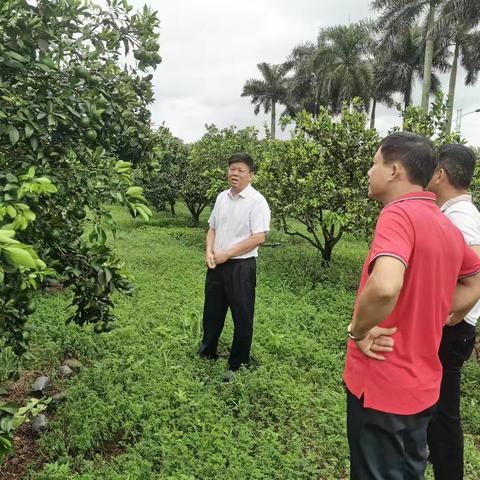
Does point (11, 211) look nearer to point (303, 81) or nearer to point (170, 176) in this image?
point (170, 176)

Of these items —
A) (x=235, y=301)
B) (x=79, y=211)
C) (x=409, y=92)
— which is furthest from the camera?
(x=409, y=92)

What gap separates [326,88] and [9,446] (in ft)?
111

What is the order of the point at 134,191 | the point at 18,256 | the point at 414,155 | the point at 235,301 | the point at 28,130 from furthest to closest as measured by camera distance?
the point at 235,301 < the point at 134,191 < the point at 28,130 < the point at 414,155 < the point at 18,256

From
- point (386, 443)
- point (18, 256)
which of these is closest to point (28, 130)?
point (18, 256)

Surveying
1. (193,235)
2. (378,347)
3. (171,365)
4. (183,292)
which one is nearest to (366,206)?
(183,292)

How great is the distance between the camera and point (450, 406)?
2518mm

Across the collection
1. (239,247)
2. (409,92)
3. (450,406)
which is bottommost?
(450,406)

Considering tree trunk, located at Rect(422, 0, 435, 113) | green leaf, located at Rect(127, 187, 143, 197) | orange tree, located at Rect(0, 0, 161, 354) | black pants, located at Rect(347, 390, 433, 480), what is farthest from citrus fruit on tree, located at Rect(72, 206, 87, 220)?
tree trunk, located at Rect(422, 0, 435, 113)

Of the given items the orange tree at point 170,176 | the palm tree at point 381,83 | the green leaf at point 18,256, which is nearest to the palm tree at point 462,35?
the palm tree at point 381,83

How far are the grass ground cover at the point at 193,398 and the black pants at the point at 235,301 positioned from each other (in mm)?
263

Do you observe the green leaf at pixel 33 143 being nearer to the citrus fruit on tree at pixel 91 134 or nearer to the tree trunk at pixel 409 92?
the citrus fruit on tree at pixel 91 134

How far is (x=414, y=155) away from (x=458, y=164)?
2.89ft

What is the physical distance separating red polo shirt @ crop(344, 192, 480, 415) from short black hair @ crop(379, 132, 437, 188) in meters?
0.08

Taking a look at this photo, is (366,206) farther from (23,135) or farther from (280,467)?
(23,135)
